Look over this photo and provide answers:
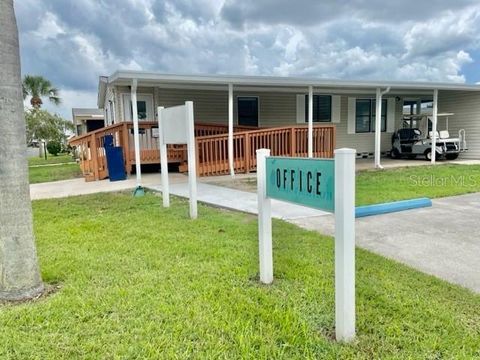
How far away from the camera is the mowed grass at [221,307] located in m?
2.15

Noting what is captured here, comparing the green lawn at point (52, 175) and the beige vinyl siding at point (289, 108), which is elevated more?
the beige vinyl siding at point (289, 108)

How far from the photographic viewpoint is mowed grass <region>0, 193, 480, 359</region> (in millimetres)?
2154

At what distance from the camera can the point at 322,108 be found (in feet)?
48.0

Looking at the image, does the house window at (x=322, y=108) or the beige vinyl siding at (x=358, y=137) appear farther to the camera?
the beige vinyl siding at (x=358, y=137)

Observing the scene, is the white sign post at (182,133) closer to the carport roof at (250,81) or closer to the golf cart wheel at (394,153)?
Result: the carport roof at (250,81)

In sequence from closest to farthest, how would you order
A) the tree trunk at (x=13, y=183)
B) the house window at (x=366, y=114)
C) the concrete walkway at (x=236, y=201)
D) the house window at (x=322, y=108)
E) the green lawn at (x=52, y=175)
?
the tree trunk at (x=13, y=183) < the concrete walkway at (x=236, y=201) < the green lawn at (x=52, y=175) < the house window at (x=322, y=108) < the house window at (x=366, y=114)

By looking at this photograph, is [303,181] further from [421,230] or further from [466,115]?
[466,115]

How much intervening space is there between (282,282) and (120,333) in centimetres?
136

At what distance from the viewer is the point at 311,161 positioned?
2369mm

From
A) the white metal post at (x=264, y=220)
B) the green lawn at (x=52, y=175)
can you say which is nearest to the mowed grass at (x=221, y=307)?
the white metal post at (x=264, y=220)

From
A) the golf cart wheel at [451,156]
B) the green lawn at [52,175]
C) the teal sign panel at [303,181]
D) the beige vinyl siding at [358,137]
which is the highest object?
the beige vinyl siding at [358,137]

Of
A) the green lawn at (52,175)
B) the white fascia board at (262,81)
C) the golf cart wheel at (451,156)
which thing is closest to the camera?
the white fascia board at (262,81)

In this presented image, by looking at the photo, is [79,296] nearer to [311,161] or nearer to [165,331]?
[165,331]

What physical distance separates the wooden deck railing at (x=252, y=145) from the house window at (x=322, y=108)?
2469mm
